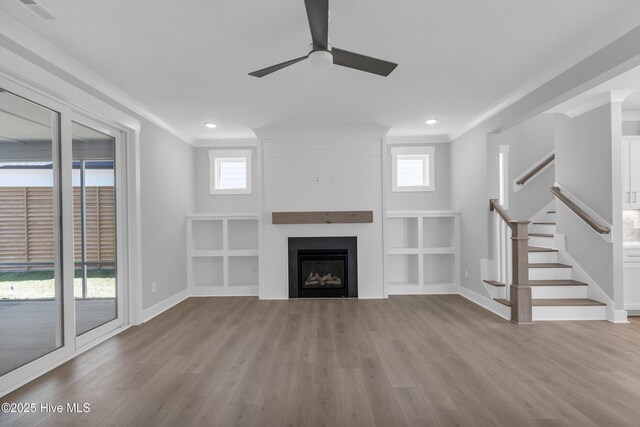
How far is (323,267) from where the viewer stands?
17.9ft

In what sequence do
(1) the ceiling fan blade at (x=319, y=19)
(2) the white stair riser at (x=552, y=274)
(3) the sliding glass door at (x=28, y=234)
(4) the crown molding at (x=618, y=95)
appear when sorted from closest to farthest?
1. (1) the ceiling fan blade at (x=319, y=19)
2. (3) the sliding glass door at (x=28, y=234)
3. (4) the crown molding at (x=618, y=95)
4. (2) the white stair riser at (x=552, y=274)

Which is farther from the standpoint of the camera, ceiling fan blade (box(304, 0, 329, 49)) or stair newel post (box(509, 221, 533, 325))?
stair newel post (box(509, 221, 533, 325))

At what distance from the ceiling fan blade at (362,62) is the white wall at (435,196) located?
3.61m

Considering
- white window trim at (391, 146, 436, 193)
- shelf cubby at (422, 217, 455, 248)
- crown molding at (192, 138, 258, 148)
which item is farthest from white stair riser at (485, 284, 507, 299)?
crown molding at (192, 138, 258, 148)

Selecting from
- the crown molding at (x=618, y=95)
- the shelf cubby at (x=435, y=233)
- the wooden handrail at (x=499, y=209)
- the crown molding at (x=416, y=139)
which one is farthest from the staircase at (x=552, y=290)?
the crown molding at (x=416, y=139)

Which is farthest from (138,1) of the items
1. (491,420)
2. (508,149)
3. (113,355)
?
(508,149)

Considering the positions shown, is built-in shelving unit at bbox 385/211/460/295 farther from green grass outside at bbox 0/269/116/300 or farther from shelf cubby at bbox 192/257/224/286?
green grass outside at bbox 0/269/116/300

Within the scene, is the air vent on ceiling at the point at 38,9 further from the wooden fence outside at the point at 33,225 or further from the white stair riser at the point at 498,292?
the white stair riser at the point at 498,292

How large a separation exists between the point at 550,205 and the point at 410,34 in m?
4.74

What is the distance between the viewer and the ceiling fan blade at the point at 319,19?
71.2 inches

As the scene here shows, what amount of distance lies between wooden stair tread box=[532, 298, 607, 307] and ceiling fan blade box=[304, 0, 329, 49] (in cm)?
387

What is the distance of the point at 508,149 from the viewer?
6211mm

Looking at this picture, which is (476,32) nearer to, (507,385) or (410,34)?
(410,34)

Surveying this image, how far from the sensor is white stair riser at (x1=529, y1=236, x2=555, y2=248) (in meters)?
4.94
